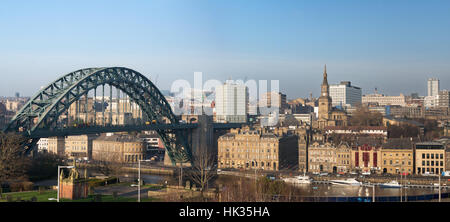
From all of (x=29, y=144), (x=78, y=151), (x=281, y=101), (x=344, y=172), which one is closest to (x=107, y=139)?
(x=78, y=151)

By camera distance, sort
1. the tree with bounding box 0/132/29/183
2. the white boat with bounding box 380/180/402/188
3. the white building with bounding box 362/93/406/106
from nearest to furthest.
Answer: the tree with bounding box 0/132/29/183
the white boat with bounding box 380/180/402/188
the white building with bounding box 362/93/406/106

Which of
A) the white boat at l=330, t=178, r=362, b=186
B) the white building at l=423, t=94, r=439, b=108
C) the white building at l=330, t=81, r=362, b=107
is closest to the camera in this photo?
the white boat at l=330, t=178, r=362, b=186

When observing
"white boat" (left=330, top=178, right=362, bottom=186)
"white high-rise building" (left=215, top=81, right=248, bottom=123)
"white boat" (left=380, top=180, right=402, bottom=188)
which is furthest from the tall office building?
"white boat" (left=380, top=180, right=402, bottom=188)

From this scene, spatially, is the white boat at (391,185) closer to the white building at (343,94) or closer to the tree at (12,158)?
the tree at (12,158)

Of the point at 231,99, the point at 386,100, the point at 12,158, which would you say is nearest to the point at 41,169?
the point at 12,158

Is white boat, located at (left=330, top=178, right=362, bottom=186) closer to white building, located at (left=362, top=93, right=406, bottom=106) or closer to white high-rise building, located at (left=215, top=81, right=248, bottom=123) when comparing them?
white high-rise building, located at (left=215, top=81, right=248, bottom=123)

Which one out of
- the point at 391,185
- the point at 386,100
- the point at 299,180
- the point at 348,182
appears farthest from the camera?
the point at 386,100

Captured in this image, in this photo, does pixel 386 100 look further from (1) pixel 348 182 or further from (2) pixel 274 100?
(1) pixel 348 182
